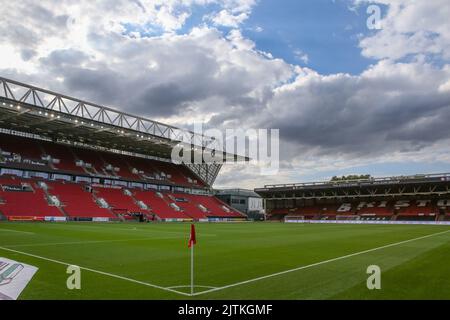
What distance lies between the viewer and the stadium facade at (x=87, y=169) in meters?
51.2

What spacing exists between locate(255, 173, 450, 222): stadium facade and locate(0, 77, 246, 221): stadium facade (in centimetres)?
1408

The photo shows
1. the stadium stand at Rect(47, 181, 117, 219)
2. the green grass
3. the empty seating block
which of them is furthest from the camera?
the stadium stand at Rect(47, 181, 117, 219)

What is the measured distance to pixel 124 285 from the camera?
9805 millimetres

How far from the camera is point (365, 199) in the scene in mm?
85875

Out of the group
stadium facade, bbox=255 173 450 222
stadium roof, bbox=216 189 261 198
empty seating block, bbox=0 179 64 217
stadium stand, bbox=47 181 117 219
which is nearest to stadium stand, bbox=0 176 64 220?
empty seating block, bbox=0 179 64 217

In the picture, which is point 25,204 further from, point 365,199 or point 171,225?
point 365,199

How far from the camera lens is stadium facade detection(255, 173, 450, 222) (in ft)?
241

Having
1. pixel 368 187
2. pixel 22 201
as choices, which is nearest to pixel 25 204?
pixel 22 201

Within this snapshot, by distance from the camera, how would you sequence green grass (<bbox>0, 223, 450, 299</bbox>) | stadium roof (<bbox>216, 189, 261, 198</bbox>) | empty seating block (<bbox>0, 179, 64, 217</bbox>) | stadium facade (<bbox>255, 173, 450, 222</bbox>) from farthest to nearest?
1. stadium roof (<bbox>216, 189, 261, 198</bbox>)
2. stadium facade (<bbox>255, 173, 450, 222</bbox>)
3. empty seating block (<bbox>0, 179, 64, 217</bbox>)
4. green grass (<bbox>0, 223, 450, 299</bbox>)

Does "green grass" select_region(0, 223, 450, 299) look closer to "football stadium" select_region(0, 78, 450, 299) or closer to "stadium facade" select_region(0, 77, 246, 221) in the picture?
"football stadium" select_region(0, 78, 450, 299)

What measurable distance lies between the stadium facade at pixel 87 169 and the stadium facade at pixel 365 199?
1408 cm

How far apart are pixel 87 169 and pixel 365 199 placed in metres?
61.1

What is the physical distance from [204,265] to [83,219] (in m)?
45.5
